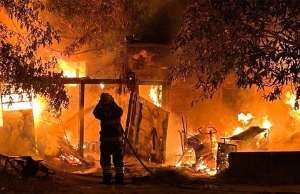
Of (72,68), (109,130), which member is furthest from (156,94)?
(109,130)

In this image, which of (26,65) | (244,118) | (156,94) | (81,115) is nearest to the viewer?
(26,65)

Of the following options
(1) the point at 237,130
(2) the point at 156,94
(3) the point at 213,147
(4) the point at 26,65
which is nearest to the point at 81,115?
(2) the point at 156,94

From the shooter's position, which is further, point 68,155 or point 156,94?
point 156,94

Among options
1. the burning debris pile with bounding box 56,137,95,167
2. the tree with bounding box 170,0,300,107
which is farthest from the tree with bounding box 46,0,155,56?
the tree with bounding box 170,0,300,107

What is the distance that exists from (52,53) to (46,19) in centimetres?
108

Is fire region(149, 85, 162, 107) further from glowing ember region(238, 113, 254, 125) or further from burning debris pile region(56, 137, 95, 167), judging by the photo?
burning debris pile region(56, 137, 95, 167)

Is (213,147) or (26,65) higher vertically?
(26,65)

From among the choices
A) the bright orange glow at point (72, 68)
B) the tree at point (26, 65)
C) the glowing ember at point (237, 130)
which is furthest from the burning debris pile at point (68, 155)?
the glowing ember at point (237, 130)

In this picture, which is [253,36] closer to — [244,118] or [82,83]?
[82,83]

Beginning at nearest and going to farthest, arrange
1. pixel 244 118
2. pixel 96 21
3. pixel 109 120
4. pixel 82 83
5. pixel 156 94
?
pixel 109 120 < pixel 82 83 < pixel 96 21 < pixel 156 94 < pixel 244 118

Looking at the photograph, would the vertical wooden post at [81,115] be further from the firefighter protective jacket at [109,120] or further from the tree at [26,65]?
the tree at [26,65]

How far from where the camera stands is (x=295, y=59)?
1061 centimetres

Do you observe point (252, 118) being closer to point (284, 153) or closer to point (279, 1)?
point (284, 153)

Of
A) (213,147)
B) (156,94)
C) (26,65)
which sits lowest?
(213,147)
